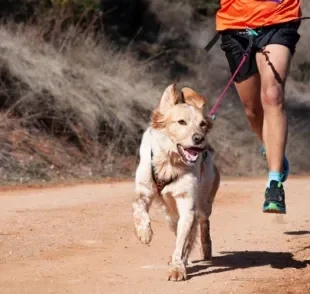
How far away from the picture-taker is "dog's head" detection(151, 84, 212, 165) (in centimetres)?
743

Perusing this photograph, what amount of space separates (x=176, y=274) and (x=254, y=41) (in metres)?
2.09

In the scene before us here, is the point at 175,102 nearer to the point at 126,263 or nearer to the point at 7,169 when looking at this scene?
the point at 126,263

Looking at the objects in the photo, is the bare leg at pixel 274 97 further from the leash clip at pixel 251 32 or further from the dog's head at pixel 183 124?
the dog's head at pixel 183 124

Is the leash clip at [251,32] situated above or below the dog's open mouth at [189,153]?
above

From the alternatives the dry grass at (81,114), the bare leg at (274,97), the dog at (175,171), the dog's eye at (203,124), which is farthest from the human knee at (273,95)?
the dry grass at (81,114)

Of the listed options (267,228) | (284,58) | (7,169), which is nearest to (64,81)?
(7,169)

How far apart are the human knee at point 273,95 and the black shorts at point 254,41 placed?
0.36 meters

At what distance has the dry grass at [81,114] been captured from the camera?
16797 mm

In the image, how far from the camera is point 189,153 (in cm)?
745

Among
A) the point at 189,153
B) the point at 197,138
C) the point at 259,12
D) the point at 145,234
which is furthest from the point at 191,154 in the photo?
the point at 259,12

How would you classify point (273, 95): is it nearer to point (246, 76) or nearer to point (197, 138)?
point (246, 76)

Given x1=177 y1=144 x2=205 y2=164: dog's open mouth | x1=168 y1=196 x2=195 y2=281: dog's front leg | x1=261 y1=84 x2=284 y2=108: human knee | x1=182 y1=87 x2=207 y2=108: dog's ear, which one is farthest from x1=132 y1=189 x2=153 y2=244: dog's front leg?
x1=261 y1=84 x2=284 y2=108: human knee

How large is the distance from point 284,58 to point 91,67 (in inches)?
456

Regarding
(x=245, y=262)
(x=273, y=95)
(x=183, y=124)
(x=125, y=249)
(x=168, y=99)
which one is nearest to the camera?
(x=183, y=124)
